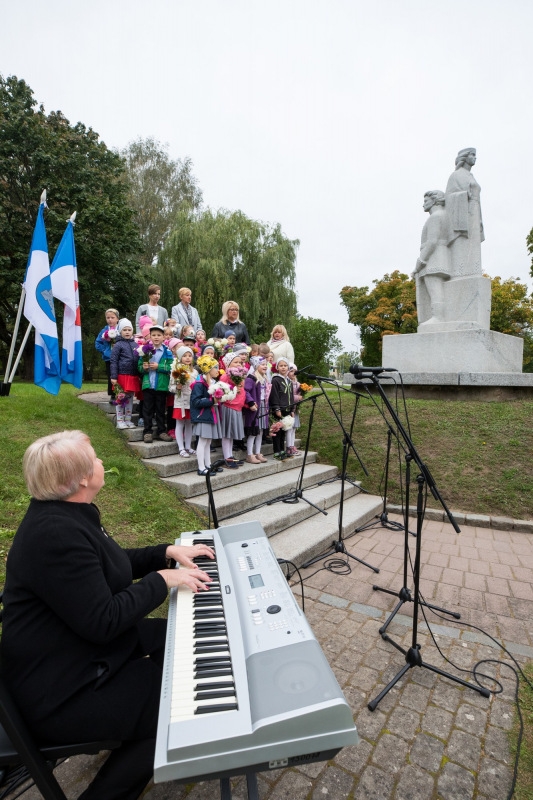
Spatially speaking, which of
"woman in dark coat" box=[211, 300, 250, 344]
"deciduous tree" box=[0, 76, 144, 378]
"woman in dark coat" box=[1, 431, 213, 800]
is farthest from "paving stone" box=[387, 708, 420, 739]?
"deciduous tree" box=[0, 76, 144, 378]

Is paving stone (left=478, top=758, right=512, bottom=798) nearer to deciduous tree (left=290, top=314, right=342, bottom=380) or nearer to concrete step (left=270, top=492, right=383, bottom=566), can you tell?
concrete step (left=270, top=492, right=383, bottom=566)

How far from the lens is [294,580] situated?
4.11 meters

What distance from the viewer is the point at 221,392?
571cm

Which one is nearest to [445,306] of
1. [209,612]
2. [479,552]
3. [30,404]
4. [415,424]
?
[415,424]

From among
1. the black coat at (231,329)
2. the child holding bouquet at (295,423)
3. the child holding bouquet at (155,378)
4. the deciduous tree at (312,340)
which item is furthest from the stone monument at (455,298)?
the deciduous tree at (312,340)

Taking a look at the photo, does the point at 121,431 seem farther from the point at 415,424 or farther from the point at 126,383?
the point at 415,424

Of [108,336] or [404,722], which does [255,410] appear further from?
[404,722]

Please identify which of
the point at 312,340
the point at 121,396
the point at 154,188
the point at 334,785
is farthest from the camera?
the point at 312,340

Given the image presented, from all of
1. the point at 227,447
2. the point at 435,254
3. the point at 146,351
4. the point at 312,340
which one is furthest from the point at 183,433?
the point at 312,340

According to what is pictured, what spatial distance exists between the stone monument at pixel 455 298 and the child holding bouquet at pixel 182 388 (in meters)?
5.52

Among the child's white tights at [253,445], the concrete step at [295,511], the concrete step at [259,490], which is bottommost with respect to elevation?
the concrete step at [295,511]

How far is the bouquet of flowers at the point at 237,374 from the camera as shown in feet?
19.9

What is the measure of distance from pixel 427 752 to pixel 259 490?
3481 millimetres

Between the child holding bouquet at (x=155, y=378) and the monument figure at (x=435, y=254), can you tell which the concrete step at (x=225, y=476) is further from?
the monument figure at (x=435, y=254)
